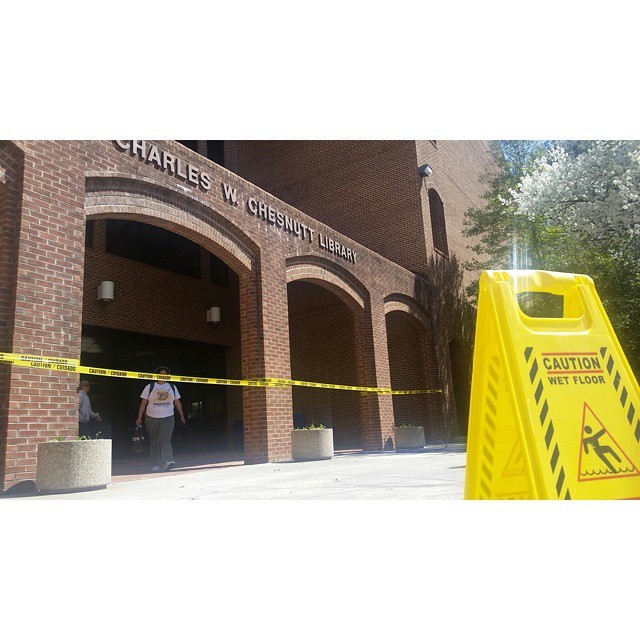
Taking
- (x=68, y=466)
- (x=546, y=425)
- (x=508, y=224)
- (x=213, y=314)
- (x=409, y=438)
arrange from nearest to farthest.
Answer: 1. (x=546, y=425)
2. (x=68, y=466)
3. (x=409, y=438)
4. (x=213, y=314)
5. (x=508, y=224)

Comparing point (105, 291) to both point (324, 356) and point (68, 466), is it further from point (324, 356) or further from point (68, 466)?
point (68, 466)

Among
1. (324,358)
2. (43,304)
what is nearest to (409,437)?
(324,358)

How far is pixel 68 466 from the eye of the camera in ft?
19.1

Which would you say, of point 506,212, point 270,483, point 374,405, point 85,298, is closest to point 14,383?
point 270,483

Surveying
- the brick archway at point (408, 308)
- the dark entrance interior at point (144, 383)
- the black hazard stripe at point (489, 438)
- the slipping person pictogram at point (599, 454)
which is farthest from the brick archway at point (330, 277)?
the slipping person pictogram at point (599, 454)

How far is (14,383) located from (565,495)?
18.8 feet

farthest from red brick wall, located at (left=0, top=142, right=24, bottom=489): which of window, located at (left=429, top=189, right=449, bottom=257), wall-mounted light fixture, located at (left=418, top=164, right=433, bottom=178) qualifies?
window, located at (left=429, top=189, right=449, bottom=257)

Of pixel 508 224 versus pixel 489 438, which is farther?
pixel 508 224

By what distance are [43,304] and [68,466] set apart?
1.98m

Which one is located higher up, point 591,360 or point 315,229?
point 315,229

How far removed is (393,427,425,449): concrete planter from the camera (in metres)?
13.5

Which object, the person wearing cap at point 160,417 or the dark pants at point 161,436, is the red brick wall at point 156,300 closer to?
the person wearing cap at point 160,417

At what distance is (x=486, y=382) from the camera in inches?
104

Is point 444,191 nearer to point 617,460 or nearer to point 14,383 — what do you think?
point 14,383
